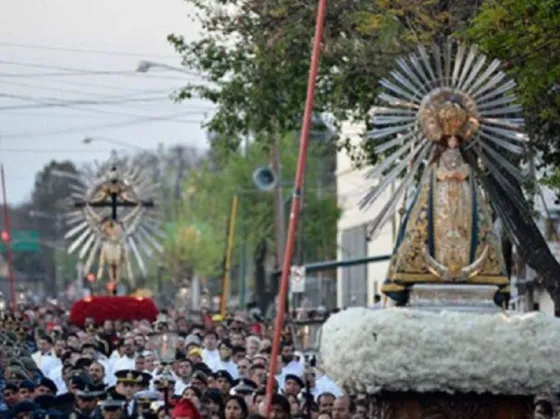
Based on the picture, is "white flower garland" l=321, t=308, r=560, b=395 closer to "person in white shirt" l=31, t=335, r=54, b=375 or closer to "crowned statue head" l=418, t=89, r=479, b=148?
"crowned statue head" l=418, t=89, r=479, b=148

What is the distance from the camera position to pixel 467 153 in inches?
752

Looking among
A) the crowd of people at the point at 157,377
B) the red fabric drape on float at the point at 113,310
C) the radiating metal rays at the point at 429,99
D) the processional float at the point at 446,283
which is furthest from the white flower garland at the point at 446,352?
the red fabric drape on float at the point at 113,310

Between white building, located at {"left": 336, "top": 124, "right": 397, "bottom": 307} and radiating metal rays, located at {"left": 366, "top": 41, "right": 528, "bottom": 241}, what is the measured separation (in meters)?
55.4

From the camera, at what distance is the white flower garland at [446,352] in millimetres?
17188

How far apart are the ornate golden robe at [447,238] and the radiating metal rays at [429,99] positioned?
0.43 meters

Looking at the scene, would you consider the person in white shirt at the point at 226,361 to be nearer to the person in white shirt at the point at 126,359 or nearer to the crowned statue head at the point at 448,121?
the person in white shirt at the point at 126,359

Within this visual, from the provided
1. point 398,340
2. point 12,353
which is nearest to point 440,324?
point 398,340

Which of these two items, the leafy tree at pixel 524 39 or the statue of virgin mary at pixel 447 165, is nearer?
the statue of virgin mary at pixel 447 165

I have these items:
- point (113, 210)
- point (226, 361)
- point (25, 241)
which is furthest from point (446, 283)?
point (25, 241)

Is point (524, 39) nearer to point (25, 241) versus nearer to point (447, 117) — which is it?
point (447, 117)

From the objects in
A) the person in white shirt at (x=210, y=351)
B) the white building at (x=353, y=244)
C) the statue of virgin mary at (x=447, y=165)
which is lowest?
the person in white shirt at (x=210, y=351)

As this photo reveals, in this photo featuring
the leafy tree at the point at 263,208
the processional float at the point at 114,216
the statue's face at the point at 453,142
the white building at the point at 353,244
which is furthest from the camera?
the leafy tree at the point at 263,208

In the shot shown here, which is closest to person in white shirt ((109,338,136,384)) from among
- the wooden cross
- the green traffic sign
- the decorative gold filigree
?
the decorative gold filigree

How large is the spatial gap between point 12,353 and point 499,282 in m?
14.0
